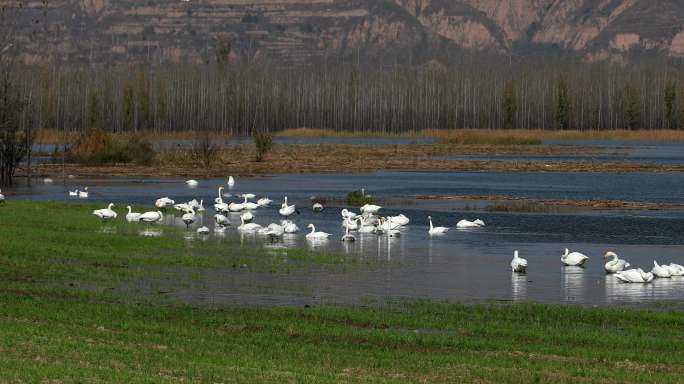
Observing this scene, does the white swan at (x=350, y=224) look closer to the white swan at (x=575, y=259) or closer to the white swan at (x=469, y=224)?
the white swan at (x=469, y=224)

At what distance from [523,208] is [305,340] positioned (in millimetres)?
29143

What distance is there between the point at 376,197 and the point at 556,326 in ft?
106

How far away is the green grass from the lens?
150 ft

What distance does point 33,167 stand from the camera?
70.8 meters

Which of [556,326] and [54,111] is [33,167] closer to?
[556,326]

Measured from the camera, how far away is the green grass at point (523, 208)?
1799 inches

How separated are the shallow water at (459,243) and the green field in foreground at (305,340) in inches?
77.0

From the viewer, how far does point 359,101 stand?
16900 centimetres

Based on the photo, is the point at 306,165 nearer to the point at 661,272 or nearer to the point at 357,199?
the point at 357,199

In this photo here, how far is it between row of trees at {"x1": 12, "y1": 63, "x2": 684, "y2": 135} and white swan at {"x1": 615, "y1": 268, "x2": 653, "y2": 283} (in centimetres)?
11149

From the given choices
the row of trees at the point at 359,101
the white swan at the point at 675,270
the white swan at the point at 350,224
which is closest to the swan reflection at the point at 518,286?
the white swan at the point at 675,270

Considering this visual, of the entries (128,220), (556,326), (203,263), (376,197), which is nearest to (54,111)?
(376,197)

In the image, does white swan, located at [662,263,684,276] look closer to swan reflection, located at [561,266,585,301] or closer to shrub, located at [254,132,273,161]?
swan reflection, located at [561,266,585,301]

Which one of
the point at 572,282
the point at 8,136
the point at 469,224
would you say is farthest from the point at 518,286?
the point at 8,136
